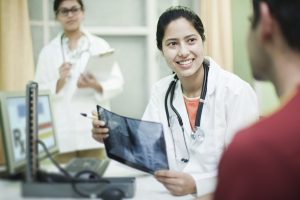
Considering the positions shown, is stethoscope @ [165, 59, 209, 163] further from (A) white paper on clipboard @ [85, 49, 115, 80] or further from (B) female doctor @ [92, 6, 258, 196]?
(A) white paper on clipboard @ [85, 49, 115, 80]

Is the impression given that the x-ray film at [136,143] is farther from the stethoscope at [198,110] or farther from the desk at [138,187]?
the stethoscope at [198,110]

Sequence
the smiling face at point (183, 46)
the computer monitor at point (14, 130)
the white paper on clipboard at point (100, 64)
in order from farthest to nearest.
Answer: the white paper on clipboard at point (100, 64), the smiling face at point (183, 46), the computer monitor at point (14, 130)

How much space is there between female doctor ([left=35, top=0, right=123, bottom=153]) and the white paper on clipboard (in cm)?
3

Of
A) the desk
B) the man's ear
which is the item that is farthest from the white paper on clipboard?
the man's ear

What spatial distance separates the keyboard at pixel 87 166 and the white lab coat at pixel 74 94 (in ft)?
2.41

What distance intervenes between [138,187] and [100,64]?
0.93m

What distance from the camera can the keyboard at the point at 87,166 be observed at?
967 mm

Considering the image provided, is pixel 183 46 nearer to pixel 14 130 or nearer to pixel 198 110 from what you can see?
pixel 198 110

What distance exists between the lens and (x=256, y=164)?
0.46 meters

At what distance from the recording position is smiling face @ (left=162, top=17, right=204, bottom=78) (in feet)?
4.52

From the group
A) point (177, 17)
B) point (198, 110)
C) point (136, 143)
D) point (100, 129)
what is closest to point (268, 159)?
point (136, 143)

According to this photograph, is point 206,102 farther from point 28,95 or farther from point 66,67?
point 66,67

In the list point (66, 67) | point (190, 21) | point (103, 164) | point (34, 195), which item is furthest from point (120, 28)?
point (34, 195)

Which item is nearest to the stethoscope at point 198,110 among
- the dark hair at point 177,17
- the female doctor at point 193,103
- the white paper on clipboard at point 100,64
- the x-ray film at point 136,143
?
the female doctor at point 193,103
